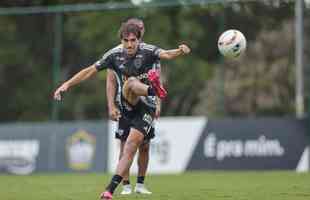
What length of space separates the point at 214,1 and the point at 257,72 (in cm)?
1089

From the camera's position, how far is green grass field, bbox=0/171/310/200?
11.7 metres

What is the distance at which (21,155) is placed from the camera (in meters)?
22.6

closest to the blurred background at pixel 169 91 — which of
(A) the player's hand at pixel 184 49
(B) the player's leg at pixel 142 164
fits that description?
(B) the player's leg at pixel 142 164

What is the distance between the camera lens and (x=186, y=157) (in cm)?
2098

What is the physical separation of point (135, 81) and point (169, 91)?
12.3m

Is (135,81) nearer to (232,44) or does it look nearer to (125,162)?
(125,162)

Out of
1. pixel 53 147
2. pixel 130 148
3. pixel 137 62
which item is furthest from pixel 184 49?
pixel 53 147

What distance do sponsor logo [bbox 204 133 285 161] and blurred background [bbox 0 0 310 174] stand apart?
22 millimetres

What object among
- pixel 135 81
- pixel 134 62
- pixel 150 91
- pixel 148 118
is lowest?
pixel 148 118

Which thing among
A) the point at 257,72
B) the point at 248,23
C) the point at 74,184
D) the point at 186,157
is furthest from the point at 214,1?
the point at 257,72

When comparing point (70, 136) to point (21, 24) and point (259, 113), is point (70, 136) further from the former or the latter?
point (259, 113)

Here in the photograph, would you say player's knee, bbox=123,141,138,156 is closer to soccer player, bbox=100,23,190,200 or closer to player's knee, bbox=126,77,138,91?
soccer player, bbox=100,23,190,200

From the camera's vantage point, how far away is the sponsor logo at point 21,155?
22500mm

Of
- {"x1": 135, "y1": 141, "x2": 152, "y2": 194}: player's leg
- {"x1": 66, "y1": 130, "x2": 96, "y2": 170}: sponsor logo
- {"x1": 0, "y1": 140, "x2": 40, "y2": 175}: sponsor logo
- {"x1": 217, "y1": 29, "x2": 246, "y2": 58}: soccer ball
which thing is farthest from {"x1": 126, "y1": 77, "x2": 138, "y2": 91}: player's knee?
{"x1": 0, "y1": 140, "x2": 40, "y2": 175}: sponsor logo
